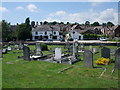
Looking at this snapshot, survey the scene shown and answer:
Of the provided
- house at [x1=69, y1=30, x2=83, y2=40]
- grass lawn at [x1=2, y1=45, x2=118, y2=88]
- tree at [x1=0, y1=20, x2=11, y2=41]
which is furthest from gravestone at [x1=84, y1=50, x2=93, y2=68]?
house at [x1=69, y1=30, x2=83, y2=40]

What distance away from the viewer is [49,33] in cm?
6712

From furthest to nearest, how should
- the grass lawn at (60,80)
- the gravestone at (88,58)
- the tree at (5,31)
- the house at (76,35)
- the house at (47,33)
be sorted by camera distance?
1. the house at (47,33)
2. the house at (76,35)
3. the tree at (5,31)
4. the gravestone at (88,58)
5. the grass lawn at (60,80)

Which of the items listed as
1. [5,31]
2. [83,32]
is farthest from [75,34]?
[5,31]

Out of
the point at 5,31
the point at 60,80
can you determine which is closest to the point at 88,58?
the point at 60,80

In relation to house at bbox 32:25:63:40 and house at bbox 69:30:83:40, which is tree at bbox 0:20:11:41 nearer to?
house at bbox 32:25:63:40

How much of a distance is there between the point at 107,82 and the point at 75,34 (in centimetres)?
5648

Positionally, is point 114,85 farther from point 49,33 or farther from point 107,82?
point 49,33

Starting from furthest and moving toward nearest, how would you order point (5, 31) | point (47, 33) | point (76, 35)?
point (47, 33) < point (76, 35) < point (5, 31)

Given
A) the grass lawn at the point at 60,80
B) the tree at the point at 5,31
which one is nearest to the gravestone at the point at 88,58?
the grass lawn at the point at 60,80

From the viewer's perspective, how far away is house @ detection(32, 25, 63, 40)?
66.8 m

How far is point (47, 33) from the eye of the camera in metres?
67.4

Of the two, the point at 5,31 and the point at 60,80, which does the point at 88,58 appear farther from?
the point at 5,31

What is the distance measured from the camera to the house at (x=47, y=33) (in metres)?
66.8

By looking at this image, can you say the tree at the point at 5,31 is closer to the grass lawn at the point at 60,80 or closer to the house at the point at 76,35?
the house at the point at 76,35
